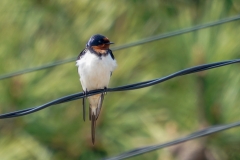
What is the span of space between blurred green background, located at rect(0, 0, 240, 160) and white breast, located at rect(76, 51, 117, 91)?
0.46m

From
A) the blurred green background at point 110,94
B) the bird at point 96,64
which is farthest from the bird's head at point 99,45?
the blurred green background at point 110,94

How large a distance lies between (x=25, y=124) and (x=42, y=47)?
38 centimetres

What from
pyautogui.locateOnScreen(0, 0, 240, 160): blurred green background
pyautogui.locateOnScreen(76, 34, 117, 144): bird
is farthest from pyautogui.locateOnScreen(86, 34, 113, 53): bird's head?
pyautogui.locateOnScreen(0, 0, 240, 160): blurred green background

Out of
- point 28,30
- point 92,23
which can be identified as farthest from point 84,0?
point 28,30

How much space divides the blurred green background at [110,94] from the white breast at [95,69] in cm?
46

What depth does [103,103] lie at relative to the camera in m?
4.08

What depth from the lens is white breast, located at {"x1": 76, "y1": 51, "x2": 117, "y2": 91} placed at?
3379 millimetres

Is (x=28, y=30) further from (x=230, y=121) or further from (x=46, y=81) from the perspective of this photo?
(x=230, y=121)

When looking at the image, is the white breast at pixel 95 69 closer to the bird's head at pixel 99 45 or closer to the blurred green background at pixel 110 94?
the bird's head at pixel 99 45

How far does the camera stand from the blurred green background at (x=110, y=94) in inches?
153

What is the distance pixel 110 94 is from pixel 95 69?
0.87 m

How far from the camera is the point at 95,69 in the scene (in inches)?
133

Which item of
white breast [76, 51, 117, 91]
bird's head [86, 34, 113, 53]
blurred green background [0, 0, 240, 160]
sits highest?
bird's head [86, 34, 113, 53]

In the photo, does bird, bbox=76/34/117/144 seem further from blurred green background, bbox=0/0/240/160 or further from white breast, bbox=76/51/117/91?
blurred green background, bbox=0/0/240/160
